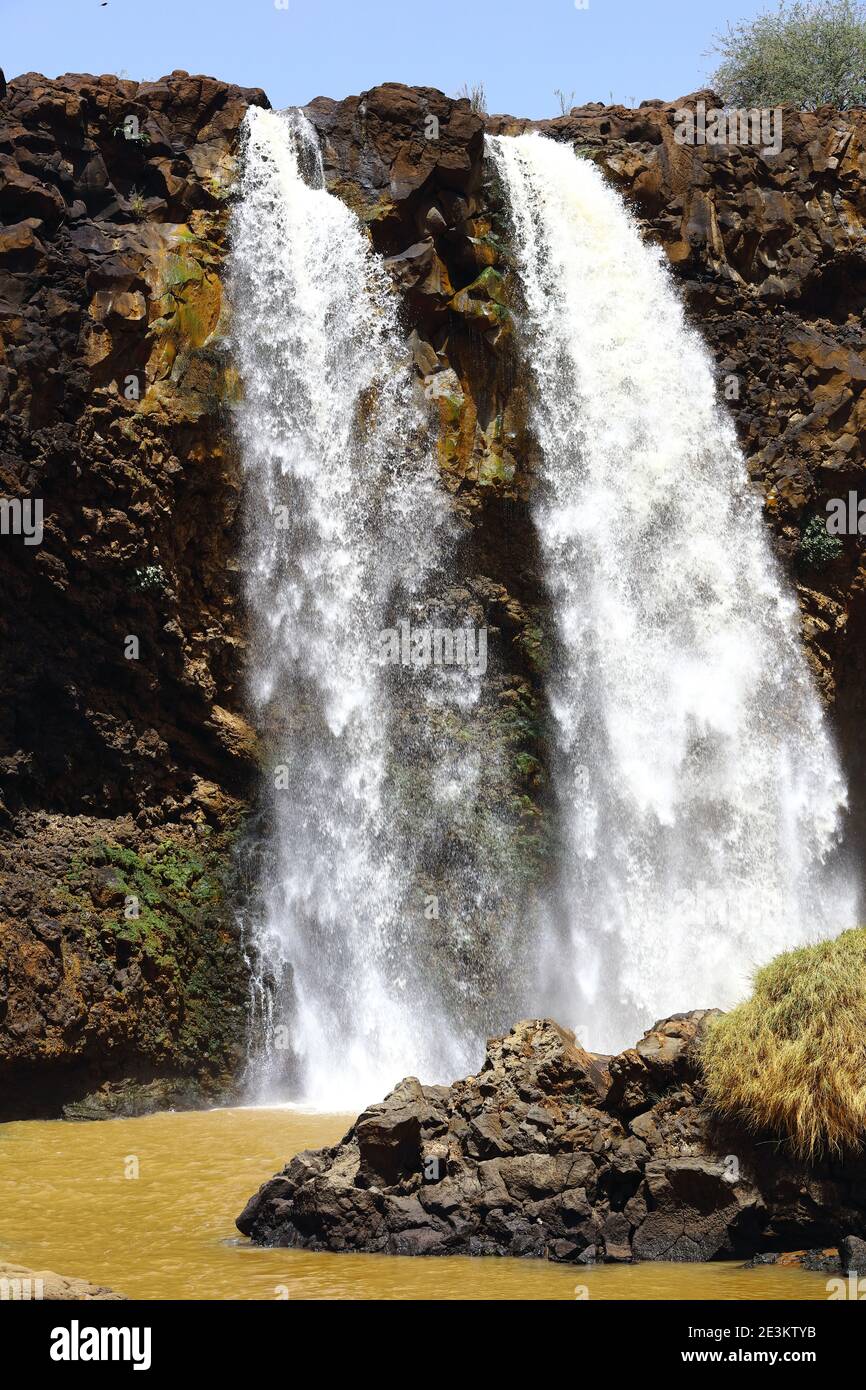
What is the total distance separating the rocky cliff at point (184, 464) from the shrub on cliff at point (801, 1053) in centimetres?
909

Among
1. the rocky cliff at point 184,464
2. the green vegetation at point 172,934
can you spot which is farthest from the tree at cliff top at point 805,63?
the green vegetation at point 172,934

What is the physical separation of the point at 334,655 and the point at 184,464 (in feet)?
11.0

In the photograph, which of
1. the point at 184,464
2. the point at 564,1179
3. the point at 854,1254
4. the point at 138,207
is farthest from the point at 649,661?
the point at 854,1254

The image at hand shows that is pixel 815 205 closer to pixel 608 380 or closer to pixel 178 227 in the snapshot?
pixel 608 380

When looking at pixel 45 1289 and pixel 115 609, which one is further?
pixel 115 609

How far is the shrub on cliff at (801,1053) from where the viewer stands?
9.45m

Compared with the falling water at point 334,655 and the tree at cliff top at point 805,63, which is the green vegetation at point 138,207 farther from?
the tree at cliff top at point 805,63

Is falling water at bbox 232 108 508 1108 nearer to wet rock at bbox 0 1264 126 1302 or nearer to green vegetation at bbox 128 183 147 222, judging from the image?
green vegetation at bbox 128 183 147 222

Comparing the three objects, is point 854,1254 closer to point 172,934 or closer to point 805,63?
point 172,934

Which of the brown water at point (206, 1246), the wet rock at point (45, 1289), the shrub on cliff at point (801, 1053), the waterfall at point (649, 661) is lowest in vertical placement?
the brown water at point (206, 1246)

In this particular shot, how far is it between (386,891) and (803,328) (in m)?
12.4

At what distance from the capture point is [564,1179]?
998 cm

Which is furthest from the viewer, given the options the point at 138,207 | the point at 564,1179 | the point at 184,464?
the point at 138,207
